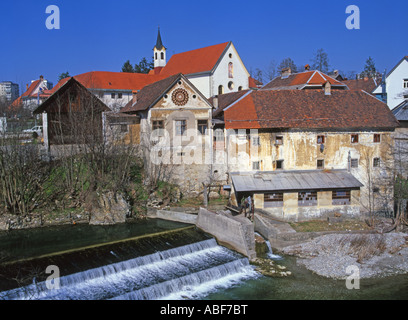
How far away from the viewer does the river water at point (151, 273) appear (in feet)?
51.6

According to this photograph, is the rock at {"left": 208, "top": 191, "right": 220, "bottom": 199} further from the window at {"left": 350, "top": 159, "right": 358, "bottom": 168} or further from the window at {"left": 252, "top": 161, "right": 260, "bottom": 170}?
the window at {"left": 350, "top": 159, "right": 358, "bottom": 168}

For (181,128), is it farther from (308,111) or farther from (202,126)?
(308,111)

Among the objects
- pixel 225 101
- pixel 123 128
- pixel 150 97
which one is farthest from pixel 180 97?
pixel 225 101

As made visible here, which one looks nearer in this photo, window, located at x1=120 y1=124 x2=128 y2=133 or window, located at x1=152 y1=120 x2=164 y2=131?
window, located at x1=152 y1=120 x2=164 y2=131

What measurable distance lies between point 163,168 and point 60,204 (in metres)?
7.55

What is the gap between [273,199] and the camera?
82.1 ft

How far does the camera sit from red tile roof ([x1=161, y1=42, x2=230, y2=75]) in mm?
47000

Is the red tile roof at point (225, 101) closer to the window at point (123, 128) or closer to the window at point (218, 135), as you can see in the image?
the window at point (218, 135)

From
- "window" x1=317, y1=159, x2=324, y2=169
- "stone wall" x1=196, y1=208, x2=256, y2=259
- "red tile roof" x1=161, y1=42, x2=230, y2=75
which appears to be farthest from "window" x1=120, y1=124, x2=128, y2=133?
"red tile roof" x1=161, y1=42, x2=230, y2=75

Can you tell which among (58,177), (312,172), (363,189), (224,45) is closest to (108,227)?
(58,177)

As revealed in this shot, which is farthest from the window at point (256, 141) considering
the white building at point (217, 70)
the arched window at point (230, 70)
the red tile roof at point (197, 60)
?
the arched window at point (230, 70)

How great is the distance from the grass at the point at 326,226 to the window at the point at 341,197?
136 centimetres

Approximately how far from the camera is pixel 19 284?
15.2 metres

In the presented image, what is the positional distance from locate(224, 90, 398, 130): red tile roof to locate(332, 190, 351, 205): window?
473 cm
